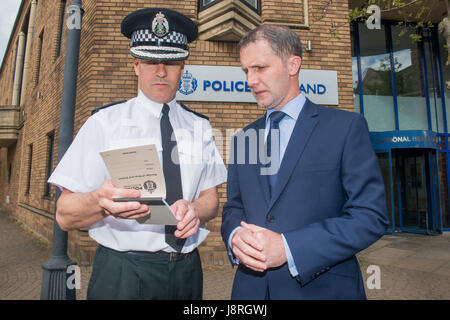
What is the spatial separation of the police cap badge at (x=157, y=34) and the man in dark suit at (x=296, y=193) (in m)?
0.38

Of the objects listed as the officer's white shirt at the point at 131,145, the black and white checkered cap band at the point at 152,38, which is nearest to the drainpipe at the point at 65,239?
the officer's white shirt at the point at 131,145

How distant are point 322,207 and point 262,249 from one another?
1.25ft

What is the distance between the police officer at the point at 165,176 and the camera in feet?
4.83

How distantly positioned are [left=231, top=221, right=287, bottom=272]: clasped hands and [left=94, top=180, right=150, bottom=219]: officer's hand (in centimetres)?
48

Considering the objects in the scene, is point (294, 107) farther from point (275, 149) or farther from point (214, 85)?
point (214, 85)

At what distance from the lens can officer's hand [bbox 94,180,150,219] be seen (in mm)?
1209

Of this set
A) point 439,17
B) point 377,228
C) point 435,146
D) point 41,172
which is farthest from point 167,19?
point 439,17

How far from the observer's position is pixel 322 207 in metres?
1.41

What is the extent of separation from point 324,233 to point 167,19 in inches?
56.6

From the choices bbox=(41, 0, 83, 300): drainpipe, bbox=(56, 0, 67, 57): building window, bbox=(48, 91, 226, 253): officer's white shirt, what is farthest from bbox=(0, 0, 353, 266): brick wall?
bbox=(48, 91, 226, 253): officer's white shirt

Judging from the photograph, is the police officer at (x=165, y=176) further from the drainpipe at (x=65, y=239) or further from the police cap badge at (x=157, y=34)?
the drainpipe at (x=65, y=239)

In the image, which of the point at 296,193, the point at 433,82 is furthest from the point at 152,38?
the point at 433,82

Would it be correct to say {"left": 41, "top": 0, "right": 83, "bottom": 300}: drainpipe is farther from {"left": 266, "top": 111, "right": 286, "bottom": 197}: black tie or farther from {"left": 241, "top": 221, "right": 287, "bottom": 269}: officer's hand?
{"left": 241, "top": 221, "right": 287, "bottom": 269}: officer's hand
